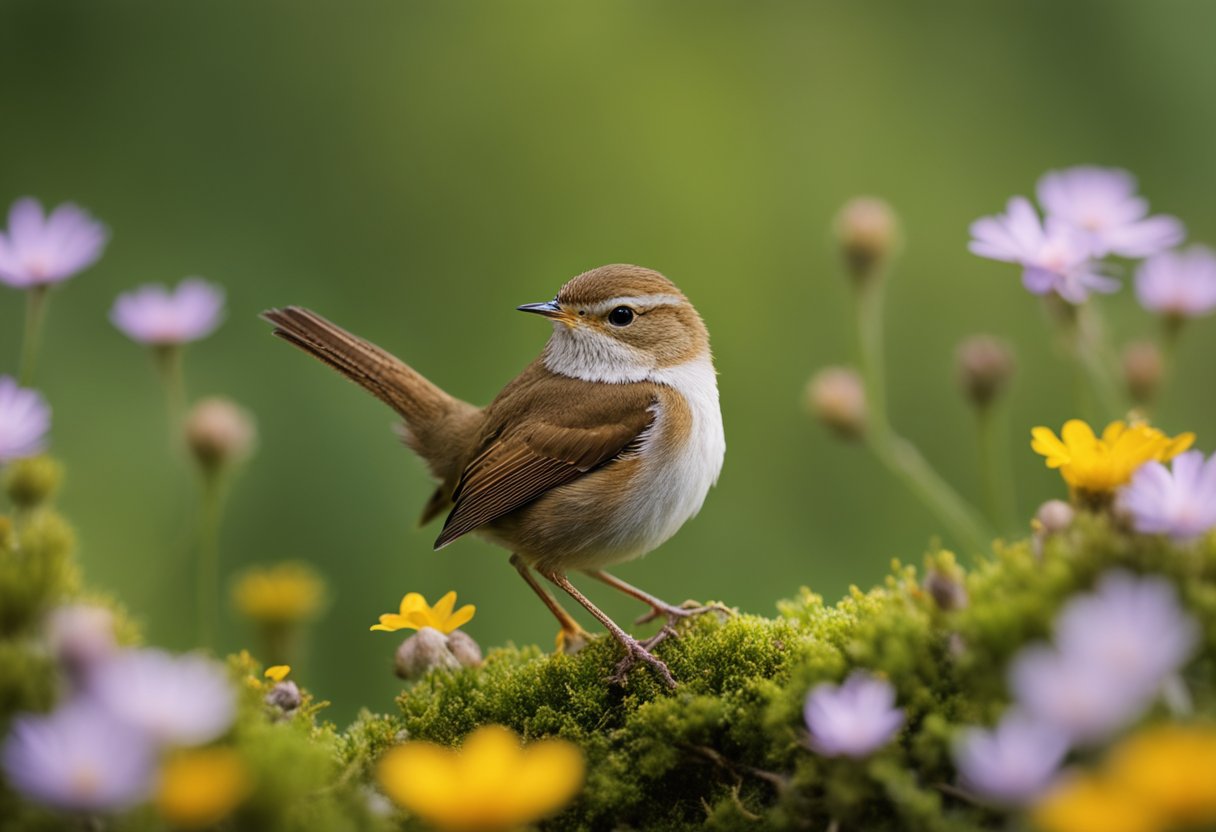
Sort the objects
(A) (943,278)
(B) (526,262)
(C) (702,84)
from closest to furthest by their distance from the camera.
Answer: (B) (526,262)
(A) (943,278)
(C) (702,84)

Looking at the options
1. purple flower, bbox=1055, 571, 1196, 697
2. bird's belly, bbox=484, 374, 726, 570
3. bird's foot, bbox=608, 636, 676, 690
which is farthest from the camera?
bird's belly, bbox=484, 374, 726, 570

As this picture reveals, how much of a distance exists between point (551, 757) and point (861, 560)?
407 cm

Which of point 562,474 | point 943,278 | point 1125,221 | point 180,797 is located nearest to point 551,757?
point 180,797

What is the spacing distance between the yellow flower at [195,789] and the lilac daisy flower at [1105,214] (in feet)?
7.38

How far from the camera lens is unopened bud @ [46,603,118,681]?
1767mm

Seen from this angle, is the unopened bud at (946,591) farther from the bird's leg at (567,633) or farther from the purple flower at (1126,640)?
the bird's leg at (567,633)

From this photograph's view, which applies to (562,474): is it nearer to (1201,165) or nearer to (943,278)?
(943,278)

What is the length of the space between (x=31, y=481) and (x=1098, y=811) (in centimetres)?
188

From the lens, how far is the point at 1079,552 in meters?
2.08

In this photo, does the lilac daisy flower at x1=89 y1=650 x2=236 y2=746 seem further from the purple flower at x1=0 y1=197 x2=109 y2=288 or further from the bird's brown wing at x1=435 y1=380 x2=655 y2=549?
the bird's brown wing at x1=435 y1=380 x2=655 y2=549

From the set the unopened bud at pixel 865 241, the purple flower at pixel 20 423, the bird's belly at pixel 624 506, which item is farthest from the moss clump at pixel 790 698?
the unopened bud at pixel 865 241

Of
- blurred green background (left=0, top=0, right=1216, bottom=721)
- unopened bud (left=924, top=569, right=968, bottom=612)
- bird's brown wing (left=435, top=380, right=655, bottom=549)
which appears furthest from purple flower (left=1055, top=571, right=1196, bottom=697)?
blurred green background (left=0, top=0, right=1216, bottom=721)

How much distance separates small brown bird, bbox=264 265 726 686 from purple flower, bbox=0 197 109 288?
1.27 meters

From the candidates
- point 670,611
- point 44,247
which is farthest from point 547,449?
point 44,247
